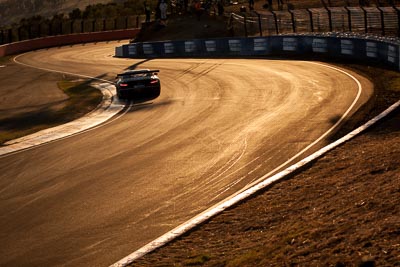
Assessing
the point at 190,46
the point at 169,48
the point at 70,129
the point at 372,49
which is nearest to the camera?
the point at 70,129

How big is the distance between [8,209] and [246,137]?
767cm

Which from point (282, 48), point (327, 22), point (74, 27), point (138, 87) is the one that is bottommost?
point (138, 87)

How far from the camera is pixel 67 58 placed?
5559 cm

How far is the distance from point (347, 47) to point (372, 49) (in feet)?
8.42

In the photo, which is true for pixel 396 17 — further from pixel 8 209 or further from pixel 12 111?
pixel 8 209

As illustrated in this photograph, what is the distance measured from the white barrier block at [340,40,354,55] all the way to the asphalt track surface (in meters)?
5.01

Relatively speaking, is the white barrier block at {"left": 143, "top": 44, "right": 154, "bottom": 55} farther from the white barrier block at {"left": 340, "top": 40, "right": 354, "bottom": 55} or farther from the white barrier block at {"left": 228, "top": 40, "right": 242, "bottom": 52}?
the white barrier block at {"left": 340, "top": 40, "right": 354, "bottom": 55}

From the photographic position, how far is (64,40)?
69938mm

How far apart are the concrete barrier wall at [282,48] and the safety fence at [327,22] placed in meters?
3.84

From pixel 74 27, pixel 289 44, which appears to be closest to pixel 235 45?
pixel 289 44

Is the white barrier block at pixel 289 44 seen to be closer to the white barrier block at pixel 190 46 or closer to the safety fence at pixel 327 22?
the safety fence at pixel 327 22

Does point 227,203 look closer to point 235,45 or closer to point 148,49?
point 235,45

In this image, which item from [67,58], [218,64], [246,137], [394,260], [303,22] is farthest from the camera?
[67,58]

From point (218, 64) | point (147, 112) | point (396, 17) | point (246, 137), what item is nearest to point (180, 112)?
point (147, 112)
